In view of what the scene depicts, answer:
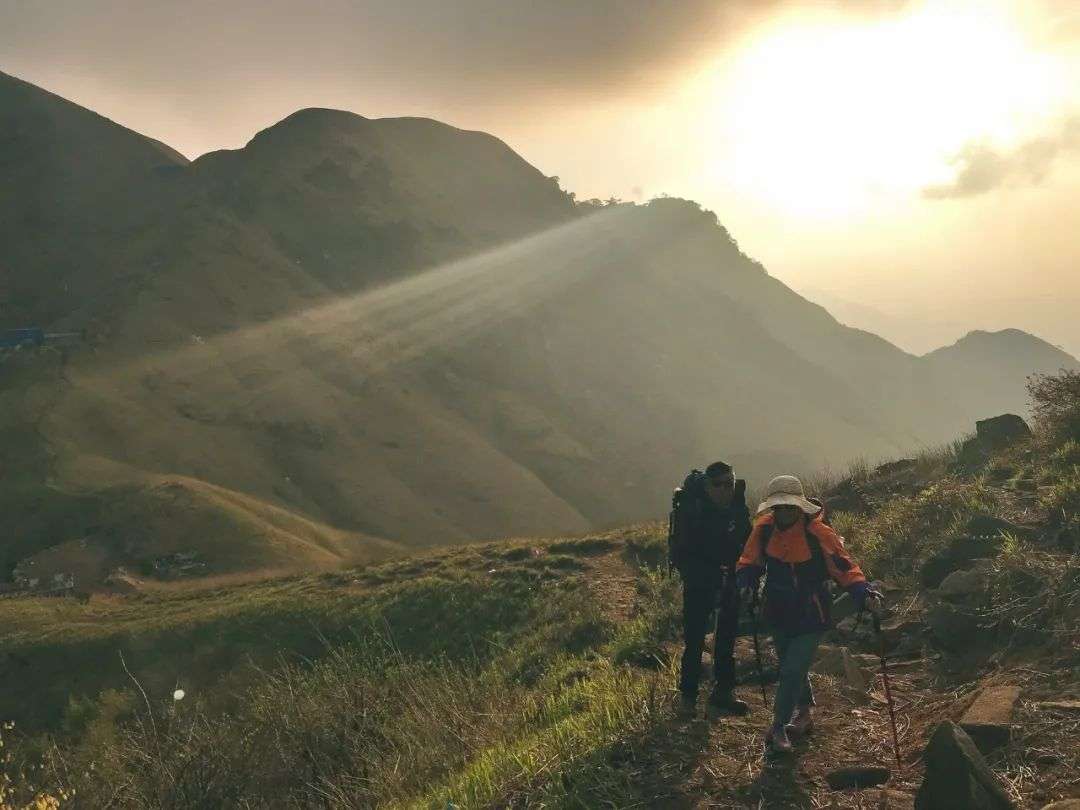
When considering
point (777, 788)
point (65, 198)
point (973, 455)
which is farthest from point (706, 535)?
point (65, 198)

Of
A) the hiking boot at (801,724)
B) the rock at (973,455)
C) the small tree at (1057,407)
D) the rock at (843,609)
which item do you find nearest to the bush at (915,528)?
the rock at (843,609)

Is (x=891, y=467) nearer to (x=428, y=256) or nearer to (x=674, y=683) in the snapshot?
(x=674, y=683)

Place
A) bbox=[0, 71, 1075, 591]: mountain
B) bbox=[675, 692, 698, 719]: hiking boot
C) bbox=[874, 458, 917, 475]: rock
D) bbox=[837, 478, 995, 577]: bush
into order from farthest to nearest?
1. bbox=[0, 71, 1075, 591]: mountain
2. bbox=[874, 458, 917, 475]: rock
3. bbox=[837, 478, 995, 577]: bush
4. bbox=[675, 692, 698, 719]: hiking boot

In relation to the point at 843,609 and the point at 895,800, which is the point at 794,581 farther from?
the point at 843,609

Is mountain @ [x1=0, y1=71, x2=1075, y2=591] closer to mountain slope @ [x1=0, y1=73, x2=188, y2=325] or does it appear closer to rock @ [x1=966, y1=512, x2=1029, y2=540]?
mountain slope @ [x1=0, y1=73, x2=188, y2=325]

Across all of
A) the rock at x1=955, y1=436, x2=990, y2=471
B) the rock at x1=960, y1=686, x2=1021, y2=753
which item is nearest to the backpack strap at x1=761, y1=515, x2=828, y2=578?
the rock at x1=960, y1=686, x2=1021, y2=753

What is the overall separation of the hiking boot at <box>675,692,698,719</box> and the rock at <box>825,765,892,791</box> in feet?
4.55

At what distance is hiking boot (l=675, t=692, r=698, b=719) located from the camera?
18.4 ft

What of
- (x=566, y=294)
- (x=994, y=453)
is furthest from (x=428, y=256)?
(x=994, y=453)

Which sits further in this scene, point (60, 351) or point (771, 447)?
point (771, 447)

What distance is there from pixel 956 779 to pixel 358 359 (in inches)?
2654

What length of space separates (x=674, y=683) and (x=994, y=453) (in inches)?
351

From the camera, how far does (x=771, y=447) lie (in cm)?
8312

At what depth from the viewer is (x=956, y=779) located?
143 inches
